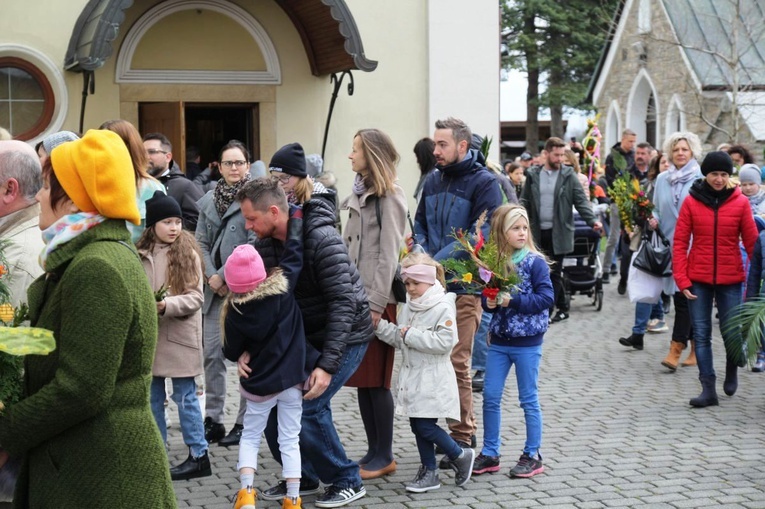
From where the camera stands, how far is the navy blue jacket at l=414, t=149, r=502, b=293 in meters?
7.23

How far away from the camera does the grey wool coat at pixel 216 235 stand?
24.7 ft

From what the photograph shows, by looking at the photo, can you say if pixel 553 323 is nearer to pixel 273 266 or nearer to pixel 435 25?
pixel 435 25

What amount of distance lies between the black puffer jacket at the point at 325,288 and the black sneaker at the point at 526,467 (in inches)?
57.7

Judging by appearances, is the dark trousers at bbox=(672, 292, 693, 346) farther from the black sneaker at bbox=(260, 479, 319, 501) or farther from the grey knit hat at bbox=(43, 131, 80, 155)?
the grey knit hat at bbox=(43, 131, 80, 155)

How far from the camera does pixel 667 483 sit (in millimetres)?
6645

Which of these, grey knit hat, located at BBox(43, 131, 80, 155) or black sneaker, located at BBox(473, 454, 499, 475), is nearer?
grey knit hat, located at BBox(43, 131, 80, 155)

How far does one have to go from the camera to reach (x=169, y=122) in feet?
45.3

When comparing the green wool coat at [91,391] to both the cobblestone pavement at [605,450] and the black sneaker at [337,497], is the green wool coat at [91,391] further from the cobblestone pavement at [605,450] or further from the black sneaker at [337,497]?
the cobblestone pavement at [605,450]

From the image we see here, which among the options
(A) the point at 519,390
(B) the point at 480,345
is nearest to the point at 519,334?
(A) the point at 519,390

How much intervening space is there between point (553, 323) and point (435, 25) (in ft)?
14.7

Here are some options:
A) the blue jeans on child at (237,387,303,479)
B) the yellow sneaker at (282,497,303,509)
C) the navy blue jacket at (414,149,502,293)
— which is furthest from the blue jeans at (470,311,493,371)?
the yellow sneaker at (282,497,303,509)

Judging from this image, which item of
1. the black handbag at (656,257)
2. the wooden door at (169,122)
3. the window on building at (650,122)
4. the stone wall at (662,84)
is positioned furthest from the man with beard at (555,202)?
the window on building at (650,122)

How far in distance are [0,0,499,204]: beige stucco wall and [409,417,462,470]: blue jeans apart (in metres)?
8.64

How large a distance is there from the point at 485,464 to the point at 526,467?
26cm
